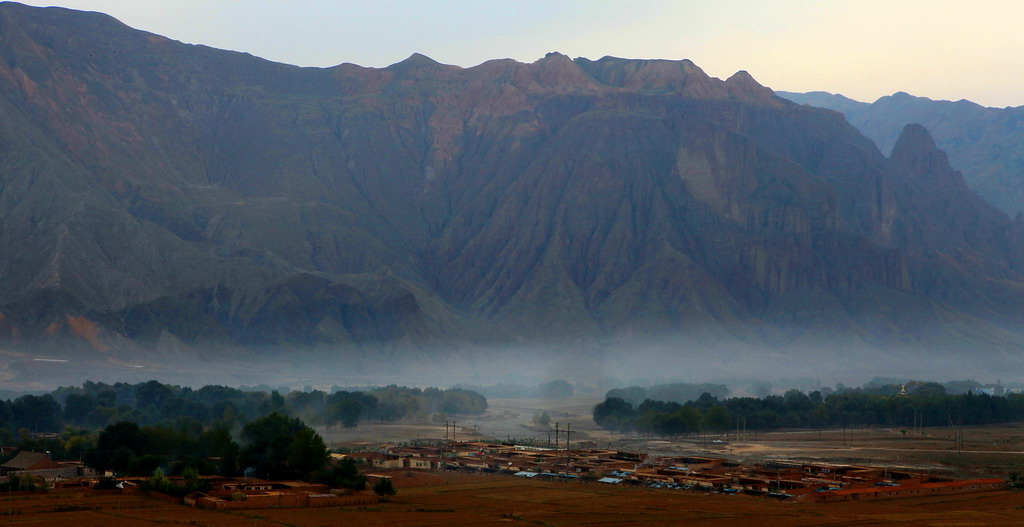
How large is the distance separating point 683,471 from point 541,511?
22580mm

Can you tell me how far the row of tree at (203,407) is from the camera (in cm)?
14373

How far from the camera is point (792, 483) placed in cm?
9400

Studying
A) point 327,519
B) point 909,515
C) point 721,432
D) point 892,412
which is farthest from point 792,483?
point 892,412

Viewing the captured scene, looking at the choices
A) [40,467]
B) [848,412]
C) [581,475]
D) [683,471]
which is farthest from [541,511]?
[848,412]

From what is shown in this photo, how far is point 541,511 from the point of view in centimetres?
8094

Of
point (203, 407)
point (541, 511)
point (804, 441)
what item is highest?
point (203, 407)

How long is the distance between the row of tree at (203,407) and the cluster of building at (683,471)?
85.6 feet

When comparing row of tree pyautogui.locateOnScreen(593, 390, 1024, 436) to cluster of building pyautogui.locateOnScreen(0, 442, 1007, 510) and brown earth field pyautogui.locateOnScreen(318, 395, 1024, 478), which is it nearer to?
brown earth field pyautogui.locateOnScreen(318, 395, 1024, 478)

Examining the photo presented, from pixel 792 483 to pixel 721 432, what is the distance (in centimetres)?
5757

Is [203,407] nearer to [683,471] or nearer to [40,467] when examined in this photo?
[40,467]

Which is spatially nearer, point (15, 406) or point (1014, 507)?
point (1014, 507)

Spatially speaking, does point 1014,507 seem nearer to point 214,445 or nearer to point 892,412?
point 214,445

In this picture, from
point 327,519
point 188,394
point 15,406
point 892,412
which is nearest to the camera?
point 327,519

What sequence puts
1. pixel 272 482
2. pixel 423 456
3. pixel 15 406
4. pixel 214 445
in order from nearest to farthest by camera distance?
1. pixel 272 482
2. pixel 214 445
3. pixel 423 456
4. pixel 15 406
